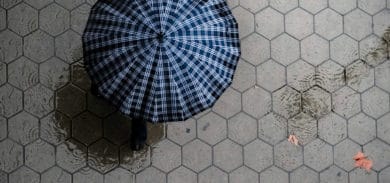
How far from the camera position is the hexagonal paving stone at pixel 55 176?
18.9 ft

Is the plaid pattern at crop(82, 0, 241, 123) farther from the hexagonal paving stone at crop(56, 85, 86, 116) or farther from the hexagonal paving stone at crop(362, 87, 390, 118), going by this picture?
the hexagonal paving stone at crop(362, 87, 390, 118)

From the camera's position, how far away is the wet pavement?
582cm

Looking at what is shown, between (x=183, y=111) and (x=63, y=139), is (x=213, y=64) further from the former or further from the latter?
(x=63, y=139)

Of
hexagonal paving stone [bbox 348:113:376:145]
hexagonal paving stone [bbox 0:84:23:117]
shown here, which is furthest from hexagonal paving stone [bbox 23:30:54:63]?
hexagonal paving stone [bbox 348:113:376:145]

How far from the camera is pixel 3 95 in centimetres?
583

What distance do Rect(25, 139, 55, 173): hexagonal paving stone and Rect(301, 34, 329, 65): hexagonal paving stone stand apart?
2544mm

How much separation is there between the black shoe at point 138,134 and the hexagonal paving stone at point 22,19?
1364mm

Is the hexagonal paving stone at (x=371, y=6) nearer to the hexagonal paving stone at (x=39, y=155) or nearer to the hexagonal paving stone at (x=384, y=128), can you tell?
the hexagonal paving stone at (x=384, y=128)

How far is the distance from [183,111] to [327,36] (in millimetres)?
2061

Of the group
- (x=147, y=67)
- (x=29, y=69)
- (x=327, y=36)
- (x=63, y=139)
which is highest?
(x=147, y=67)

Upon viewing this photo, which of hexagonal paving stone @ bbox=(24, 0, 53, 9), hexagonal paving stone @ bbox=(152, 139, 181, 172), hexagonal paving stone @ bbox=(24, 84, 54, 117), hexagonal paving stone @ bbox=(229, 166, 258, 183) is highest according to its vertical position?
hexagonal paving stone @ bbox=(24, 0, 53, 9)

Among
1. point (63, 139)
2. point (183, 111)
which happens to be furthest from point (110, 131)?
point (183, 111)

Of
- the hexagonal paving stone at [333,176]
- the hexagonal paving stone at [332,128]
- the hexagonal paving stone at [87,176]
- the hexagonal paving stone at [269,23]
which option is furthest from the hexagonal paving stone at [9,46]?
the hexagonal paving stone at [333,176]

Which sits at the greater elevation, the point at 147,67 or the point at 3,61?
the point at 147,67
